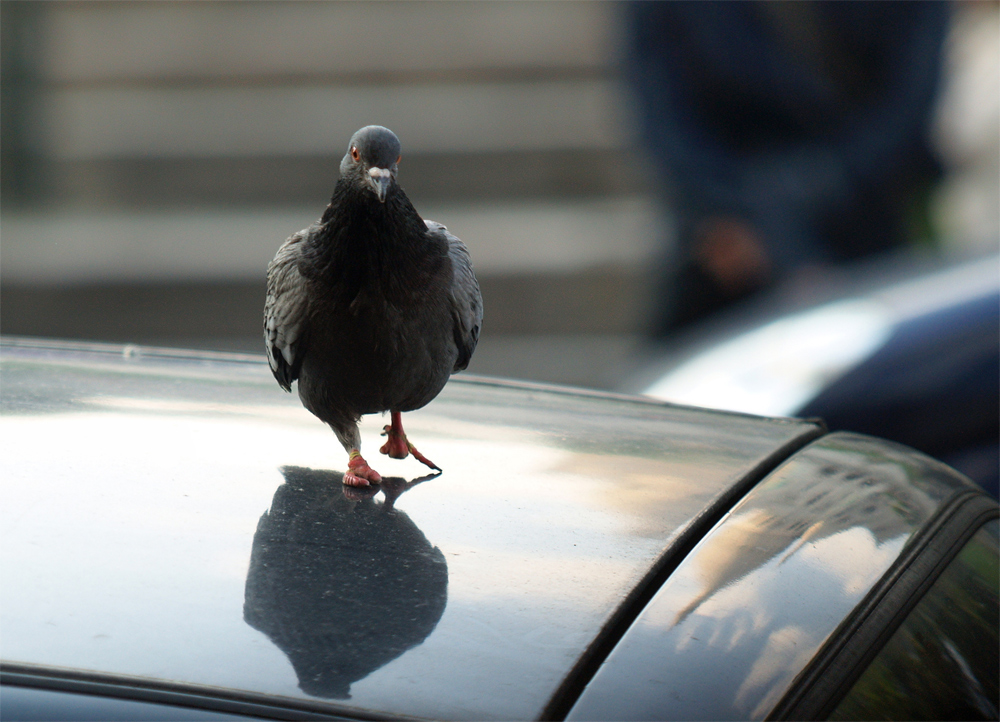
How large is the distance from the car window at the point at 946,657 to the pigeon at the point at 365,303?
0.79 meters

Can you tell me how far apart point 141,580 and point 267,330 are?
0.65 meters

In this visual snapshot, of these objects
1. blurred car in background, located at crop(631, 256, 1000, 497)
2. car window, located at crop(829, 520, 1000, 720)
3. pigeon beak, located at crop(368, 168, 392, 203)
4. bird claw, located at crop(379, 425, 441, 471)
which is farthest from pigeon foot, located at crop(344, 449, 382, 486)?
blurred car in background, located at crop(631, 256, 1000, 497)

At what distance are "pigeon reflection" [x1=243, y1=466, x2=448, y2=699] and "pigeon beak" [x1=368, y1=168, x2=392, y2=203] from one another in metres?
0.46

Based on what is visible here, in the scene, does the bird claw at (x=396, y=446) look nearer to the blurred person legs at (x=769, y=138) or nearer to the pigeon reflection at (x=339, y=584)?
the pigeon reflection at (x=339, y=584)

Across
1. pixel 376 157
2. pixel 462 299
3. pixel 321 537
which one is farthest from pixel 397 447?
pixel 376 157

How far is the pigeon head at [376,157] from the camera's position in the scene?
1.63 m

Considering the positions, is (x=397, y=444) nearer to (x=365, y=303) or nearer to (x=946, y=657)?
(x=365, y=303)

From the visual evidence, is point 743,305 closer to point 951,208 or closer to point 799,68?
point 799,68

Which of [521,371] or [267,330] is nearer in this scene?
[267,330]

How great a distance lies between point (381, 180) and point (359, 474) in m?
0.47

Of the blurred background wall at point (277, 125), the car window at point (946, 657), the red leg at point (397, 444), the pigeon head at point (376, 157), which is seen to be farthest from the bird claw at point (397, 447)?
the blurred background wall at point (277, 125)

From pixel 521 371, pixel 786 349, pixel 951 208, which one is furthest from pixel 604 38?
pixel 786 349

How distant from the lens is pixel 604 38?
397 inches

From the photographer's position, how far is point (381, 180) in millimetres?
1627
